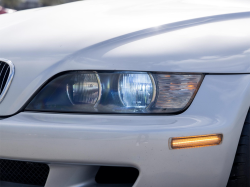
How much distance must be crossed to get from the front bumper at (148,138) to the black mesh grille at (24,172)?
147 mm

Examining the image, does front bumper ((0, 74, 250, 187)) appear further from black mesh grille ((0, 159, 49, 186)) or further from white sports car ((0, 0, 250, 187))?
black mesh grille ((0, 159, 49, 186))

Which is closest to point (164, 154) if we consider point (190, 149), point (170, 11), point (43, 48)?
point (190, 149)

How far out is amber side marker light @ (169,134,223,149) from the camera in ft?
3.99

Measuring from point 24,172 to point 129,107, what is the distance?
55 centimetres

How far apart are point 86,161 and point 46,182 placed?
23 cm

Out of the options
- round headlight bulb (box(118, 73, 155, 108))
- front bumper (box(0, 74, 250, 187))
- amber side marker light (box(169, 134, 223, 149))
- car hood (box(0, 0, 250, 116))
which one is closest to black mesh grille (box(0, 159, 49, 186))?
front bumper (box(0, 74, 250, 187))

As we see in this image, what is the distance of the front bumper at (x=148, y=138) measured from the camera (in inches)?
47.5

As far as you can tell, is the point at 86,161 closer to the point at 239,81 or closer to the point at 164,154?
the point at 164,154

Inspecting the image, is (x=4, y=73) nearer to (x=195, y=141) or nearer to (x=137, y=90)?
(x=137, y=90)

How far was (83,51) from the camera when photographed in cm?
135

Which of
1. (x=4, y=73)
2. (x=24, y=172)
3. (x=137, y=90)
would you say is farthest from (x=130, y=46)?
(x=24, y=172)

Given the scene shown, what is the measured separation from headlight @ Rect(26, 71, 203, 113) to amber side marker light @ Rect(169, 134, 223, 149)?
124 mm

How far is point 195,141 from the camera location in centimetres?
123

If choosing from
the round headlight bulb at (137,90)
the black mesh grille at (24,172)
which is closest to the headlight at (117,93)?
the round headlight bulb at (137,90)
